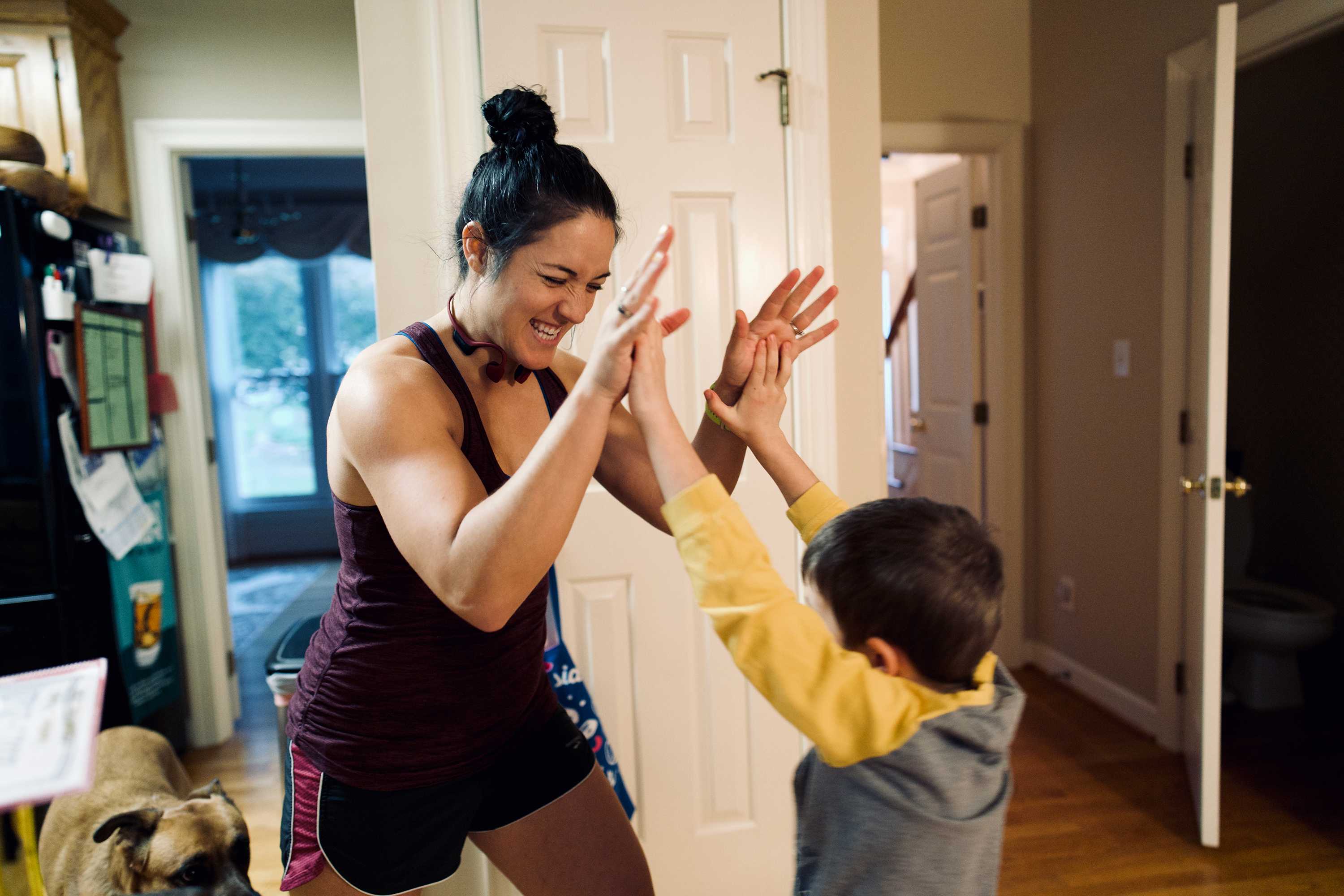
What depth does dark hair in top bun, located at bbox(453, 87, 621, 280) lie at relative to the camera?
102 cm

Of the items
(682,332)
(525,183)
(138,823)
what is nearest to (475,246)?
(525,183)

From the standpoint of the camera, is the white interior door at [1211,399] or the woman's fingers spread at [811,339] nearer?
the woman's fingers spread at [811,339]

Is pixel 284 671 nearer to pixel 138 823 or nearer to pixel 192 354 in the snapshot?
pixel 138 823

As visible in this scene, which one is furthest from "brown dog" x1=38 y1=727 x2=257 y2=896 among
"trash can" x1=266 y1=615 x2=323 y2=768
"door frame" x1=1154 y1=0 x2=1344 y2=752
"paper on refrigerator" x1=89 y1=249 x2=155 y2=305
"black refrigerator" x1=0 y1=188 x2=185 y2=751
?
"door frame" x1=1154 y1=0 x2=1344 y2=752

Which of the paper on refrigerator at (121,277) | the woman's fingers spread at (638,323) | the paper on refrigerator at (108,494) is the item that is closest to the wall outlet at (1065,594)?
the woman's fingers spread at (638,323)

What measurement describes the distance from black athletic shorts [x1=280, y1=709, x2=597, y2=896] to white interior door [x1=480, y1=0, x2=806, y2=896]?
28.7 inches

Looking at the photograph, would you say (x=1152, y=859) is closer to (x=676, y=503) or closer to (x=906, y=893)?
(x=906, y=893)

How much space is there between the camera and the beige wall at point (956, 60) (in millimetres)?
3311

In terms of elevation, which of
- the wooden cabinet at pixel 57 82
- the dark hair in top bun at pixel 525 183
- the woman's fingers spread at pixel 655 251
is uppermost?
A: the wooden cabinet at pixel 57 82

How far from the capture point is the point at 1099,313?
3.13 metres

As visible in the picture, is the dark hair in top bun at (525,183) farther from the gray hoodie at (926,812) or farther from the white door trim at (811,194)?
the white door trim at (811,194)

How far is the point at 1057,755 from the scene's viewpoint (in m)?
2.81

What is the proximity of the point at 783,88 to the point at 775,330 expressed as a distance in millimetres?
1013

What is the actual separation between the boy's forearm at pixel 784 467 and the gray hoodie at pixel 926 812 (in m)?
0.35
